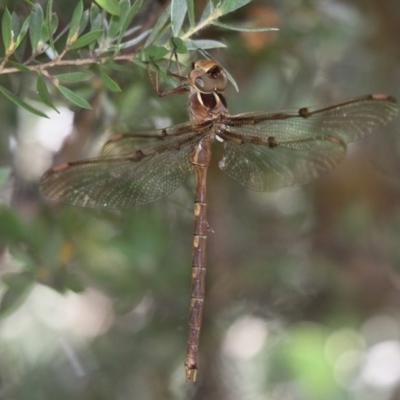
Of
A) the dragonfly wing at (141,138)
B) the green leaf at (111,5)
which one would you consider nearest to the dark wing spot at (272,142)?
the dragonfly wing at (141,138)

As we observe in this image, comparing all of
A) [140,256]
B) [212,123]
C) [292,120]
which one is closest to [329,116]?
[292,120]

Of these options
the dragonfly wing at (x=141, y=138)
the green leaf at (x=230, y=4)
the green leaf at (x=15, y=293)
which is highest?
the dragonfly wing at (x=141, y=138)

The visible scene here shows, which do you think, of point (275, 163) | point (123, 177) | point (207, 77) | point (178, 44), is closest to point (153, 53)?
point (178, 44)

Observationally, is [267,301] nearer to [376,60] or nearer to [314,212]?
[314,212]

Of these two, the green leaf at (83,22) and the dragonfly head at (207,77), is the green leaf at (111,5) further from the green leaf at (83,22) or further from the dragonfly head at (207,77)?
the dragonfly head at (207,77)

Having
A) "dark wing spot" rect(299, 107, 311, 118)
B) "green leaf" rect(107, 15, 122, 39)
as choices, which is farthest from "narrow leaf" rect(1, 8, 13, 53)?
"dark wing spot" rect(299, 107, 311, 118)

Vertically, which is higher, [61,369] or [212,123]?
[212,123]

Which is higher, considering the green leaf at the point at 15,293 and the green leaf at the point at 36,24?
the green leaf at the point at 36,24

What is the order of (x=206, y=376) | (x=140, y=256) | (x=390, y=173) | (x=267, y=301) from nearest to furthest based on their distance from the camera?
(x=140, y=256) → (x=206, y=376) → (x=267, y=301) → (x=390, y=173)
